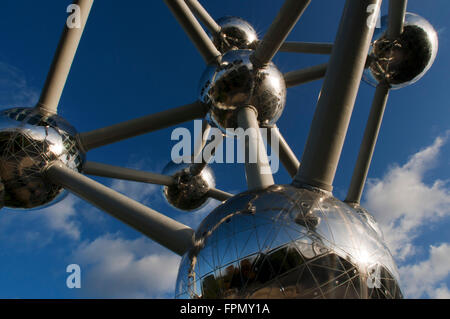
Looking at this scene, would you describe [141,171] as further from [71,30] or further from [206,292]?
[206,292]

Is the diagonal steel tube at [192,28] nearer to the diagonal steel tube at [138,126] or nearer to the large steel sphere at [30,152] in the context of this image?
the diagonal steel tube at [138,126]

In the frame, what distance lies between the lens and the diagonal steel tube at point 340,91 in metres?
2.22

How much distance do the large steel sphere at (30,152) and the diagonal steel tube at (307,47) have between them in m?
4.60

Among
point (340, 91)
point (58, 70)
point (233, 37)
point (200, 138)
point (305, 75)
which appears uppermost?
point (233, 37)

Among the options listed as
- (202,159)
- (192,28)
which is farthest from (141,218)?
(202,159)

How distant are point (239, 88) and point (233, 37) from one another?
3207mm

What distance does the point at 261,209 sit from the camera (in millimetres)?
2330

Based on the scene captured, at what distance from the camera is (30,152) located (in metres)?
4.10

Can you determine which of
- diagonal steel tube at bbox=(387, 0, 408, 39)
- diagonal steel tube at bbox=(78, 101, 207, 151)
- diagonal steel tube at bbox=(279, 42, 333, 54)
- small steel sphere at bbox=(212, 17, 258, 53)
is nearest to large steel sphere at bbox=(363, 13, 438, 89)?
diagonal steel tube at bbox=(387, 0, 408, 39)

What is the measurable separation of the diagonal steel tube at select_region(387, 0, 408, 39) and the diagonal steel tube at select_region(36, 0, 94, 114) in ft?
14.9

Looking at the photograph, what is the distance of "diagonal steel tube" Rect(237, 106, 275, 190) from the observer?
3.19 meters

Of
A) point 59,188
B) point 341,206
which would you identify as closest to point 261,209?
point 341,206

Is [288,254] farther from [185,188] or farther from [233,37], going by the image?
[185,188]
